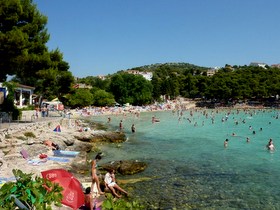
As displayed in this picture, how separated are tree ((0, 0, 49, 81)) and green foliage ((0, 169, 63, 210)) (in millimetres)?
21389

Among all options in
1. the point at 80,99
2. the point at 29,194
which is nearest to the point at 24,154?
the point at 29,194

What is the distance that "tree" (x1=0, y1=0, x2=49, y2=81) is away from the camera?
80.1ft

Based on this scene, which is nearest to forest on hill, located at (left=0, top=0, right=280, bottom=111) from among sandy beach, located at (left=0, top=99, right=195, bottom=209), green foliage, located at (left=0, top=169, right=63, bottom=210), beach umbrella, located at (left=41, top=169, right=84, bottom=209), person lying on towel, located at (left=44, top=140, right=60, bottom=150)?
sandy beach, located at (left=0, top=99, right=195, bottom=209)

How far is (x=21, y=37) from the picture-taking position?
952 inches

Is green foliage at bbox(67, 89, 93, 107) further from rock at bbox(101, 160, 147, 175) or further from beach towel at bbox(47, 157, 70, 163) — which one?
rock at bbox(101, 160, 147, 175)

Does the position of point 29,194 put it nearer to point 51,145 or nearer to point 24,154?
point 24,154

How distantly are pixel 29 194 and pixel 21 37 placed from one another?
2168cm

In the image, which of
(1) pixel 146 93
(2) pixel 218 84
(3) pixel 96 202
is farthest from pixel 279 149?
(2) pixel 218 84

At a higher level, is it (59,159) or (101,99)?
(101,99)

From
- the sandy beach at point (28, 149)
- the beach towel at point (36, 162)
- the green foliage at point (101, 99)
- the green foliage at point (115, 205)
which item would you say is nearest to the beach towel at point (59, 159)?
the sandy beach at point (28, 149)

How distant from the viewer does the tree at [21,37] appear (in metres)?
24.4

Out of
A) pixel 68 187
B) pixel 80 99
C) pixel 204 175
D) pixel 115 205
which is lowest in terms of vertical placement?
pixel 204 175

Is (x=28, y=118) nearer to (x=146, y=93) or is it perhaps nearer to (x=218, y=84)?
(x=146, y=93)

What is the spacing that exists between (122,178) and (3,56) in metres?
14.9
